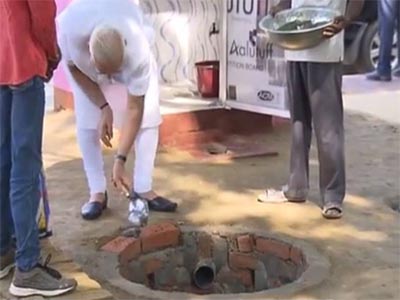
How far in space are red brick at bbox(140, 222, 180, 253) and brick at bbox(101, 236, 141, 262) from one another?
0.05m

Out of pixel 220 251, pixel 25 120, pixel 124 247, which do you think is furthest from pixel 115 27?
pixel 220 251

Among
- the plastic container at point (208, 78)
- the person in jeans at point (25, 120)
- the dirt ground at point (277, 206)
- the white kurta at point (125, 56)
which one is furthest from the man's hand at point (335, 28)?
the plastic container at point (208, 78)

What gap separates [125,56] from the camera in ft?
15.2

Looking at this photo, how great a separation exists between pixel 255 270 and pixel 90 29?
1.52m

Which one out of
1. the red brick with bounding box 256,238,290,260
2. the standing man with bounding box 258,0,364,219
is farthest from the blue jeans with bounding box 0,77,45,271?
the standing man with bounding box 258,0,364,219

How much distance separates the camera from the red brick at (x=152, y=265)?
504 cm

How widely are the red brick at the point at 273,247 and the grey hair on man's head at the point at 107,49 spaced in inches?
50.8

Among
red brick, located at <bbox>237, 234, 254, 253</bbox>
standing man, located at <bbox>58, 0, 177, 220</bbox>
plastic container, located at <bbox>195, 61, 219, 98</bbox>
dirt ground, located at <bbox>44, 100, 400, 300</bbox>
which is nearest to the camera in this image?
standing man, located at <bbox>58, 0, 177, 220</bbox>

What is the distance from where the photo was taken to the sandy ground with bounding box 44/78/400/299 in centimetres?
471

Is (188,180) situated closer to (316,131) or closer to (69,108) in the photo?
(316,131)

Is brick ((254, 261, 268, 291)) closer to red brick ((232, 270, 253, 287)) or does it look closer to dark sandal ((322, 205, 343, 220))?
red brick ((232, 270, 253, 287))

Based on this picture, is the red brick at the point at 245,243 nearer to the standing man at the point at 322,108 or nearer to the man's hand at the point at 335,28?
the standing man at the point at 322,108

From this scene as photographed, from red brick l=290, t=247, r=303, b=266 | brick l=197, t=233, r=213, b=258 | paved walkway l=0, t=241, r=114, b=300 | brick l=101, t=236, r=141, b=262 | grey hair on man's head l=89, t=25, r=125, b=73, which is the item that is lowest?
brick l=197, t=233, r=213, b=258

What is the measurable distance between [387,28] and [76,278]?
21.8 ft
